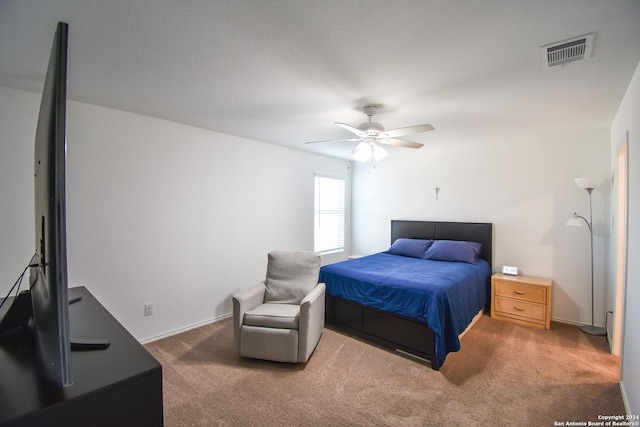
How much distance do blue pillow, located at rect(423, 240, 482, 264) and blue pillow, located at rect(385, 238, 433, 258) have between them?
4.2 inches

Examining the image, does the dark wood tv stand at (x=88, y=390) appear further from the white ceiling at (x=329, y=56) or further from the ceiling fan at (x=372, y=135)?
the ceiling fan at (x=372, y=135)

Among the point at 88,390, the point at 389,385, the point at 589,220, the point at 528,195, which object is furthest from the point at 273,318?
the point at 589,220

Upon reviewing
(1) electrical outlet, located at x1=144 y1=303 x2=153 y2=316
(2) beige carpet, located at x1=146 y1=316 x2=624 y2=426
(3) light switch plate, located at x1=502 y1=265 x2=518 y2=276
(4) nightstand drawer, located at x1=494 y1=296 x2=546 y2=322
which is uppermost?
(3) light switch plate, located at x1=502 y1=265 x2=518 y2=276

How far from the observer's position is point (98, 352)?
986 millimetres

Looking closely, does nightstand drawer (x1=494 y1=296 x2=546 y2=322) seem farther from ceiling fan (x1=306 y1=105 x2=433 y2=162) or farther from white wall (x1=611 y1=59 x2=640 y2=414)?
ceiling fan (x1=306 y1=105 x2=433 y2=162)

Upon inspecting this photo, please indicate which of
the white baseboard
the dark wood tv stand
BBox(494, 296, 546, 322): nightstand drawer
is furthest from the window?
the dark wood tv stand

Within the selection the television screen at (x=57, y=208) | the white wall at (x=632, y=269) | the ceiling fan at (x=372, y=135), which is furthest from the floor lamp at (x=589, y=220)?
the television screen at (x=57, y=208)

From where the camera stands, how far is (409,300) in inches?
107

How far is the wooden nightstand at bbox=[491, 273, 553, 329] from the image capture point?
337 centimetres

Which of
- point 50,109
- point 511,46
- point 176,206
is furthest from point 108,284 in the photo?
point 511,46

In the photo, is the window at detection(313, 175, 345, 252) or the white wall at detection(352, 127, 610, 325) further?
the window at detection(313, 175, 345, 252)

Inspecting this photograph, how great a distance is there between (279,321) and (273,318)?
65 mm

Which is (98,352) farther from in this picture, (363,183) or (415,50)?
(363,183)

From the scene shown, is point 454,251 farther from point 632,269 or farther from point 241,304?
point 241,304
